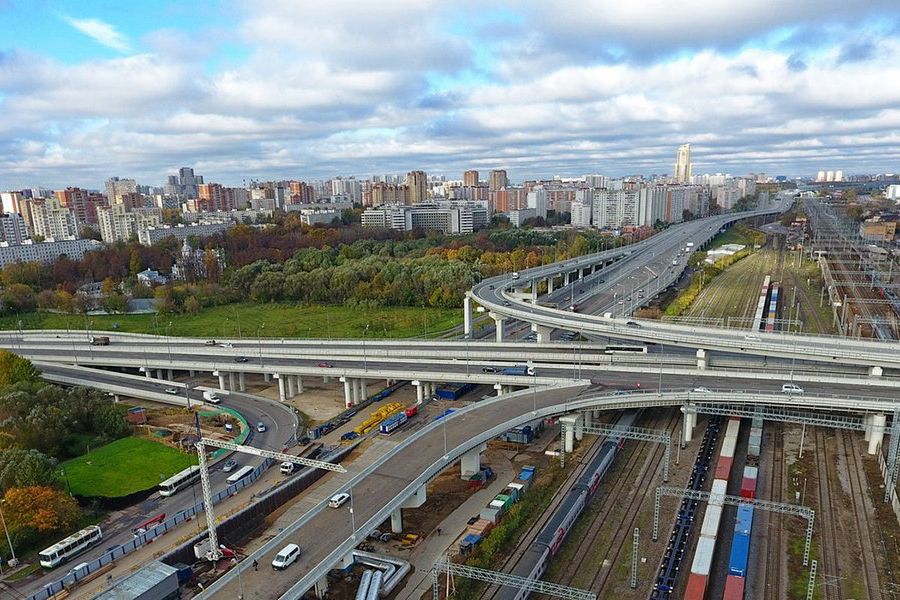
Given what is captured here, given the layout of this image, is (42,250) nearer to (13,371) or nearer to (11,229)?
(11,229)

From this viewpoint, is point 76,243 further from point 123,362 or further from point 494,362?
point 494,362

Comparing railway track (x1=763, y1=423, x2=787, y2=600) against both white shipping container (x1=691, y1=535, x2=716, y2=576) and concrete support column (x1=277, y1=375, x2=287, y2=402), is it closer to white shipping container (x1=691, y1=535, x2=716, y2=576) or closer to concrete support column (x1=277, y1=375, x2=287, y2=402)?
white shipping container (x1=691, y1=535, x2=716, y2=576)

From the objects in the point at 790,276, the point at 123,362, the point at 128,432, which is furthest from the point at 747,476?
the point at 790,276

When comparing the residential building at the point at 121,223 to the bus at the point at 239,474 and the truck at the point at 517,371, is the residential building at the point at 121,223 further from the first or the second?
the truck at the point at 517,371

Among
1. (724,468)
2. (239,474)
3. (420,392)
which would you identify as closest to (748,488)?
(724,468)

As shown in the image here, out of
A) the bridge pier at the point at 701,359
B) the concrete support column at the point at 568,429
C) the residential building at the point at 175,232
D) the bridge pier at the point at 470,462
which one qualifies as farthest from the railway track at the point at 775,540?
the residential building at the point at 175,232

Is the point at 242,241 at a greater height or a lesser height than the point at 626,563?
greater
